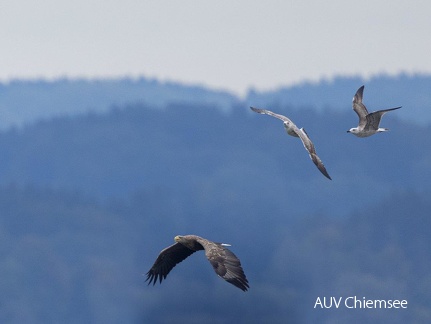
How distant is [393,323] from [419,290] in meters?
5.76

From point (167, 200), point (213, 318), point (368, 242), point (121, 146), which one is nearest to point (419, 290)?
point (368, 242)

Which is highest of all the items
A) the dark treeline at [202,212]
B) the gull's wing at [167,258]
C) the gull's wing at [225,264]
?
the dark treeline at [202,212]

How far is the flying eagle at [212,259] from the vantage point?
102ft

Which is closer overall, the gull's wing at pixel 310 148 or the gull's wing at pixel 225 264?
the gull's wing at pixel 225 264

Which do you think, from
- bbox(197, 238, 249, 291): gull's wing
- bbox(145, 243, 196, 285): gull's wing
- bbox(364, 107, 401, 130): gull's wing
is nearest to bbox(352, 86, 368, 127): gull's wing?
bbox(364, 107, 401, 130): gull's wing

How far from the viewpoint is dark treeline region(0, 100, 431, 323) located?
246 feet

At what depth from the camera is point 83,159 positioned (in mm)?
114125

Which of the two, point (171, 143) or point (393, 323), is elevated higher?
point (171, 143)

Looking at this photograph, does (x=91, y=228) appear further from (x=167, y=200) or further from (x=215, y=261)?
(x=215, y=261)

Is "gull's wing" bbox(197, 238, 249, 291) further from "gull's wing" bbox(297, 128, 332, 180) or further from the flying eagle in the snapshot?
"gull's wing" bbox(297, 128, 332, 180)

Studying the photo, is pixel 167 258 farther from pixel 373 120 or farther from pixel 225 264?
pixel 373 120

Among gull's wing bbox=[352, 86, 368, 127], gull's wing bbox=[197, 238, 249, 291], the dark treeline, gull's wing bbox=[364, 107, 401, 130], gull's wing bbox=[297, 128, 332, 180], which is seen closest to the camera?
gull's wing bbox=[197, 238, 249, 291]

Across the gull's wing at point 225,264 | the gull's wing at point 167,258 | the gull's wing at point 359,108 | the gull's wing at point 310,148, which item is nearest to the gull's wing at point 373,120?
the gull's wing at point 359,108

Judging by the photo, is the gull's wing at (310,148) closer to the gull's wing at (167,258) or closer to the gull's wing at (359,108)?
the gull's wing at (359,108)
